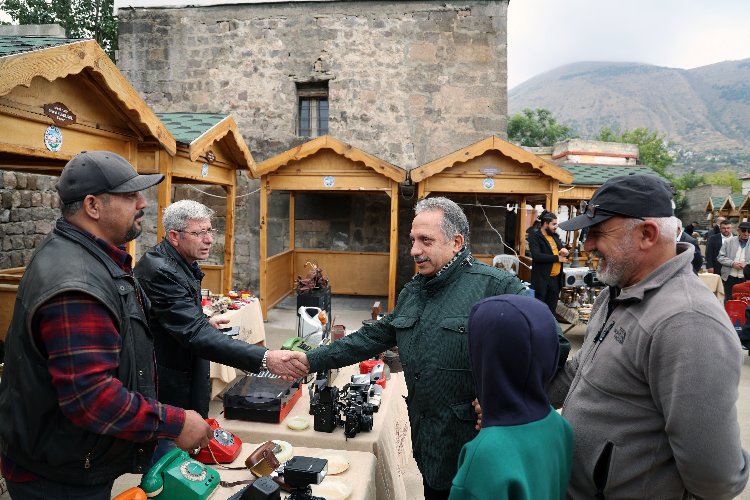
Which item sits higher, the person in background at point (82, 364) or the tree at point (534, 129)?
the tree at point (534, 129)

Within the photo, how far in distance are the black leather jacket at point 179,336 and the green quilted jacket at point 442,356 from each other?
106 centimetres

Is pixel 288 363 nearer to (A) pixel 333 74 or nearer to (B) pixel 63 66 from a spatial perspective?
(B) pixel 63 66

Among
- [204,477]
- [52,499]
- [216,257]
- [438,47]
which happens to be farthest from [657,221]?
[216,257]

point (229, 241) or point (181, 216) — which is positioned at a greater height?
point (181, 216)

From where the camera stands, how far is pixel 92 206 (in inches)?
71.5

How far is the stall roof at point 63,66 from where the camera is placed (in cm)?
340

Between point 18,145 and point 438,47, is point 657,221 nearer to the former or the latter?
point 18,145

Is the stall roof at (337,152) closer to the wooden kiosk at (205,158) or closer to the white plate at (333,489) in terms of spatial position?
the wooden kiosk at (205,158)

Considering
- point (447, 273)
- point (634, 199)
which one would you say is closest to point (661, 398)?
point (634, 199)

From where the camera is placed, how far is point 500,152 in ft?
30.3

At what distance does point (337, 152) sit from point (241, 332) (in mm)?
4367

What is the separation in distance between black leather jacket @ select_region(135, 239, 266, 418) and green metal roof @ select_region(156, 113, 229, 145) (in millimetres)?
3690

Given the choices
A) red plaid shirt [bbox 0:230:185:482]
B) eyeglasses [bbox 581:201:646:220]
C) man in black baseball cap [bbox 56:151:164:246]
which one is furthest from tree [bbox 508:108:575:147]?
red plaid shirt [bbox 0:230:185:482]

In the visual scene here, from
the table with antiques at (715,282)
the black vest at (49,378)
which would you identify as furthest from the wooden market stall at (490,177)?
the black vest at (49,378)
